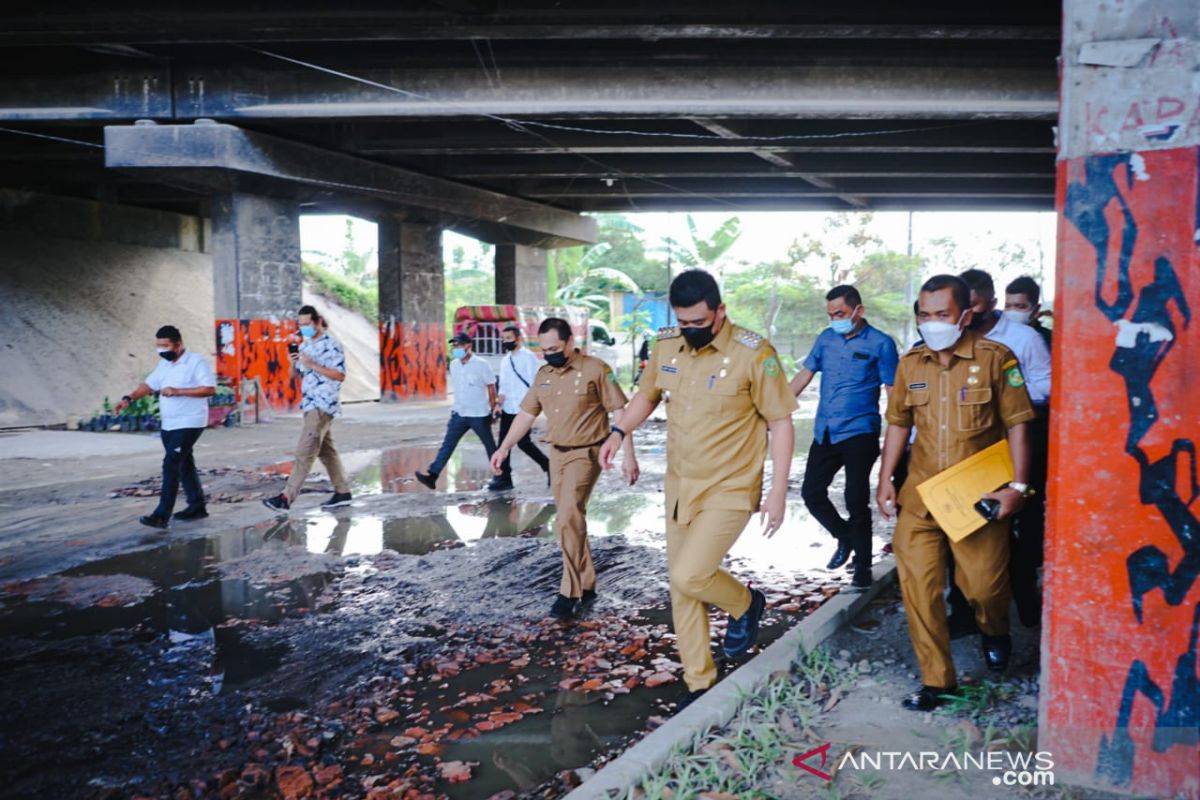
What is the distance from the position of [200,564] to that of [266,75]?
10.7m

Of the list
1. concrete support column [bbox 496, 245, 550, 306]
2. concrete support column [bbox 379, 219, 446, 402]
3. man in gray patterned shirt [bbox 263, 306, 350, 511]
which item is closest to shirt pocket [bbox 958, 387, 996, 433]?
man in gray patterned shirt [bbox 263, 306, 350, 511]

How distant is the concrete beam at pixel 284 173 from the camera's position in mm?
15539

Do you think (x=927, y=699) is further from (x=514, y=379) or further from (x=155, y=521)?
(x=514, y=379)

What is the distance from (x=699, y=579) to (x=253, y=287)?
15.7 m

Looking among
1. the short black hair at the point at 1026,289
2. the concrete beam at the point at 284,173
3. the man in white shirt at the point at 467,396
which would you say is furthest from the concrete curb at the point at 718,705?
the concrete beam at the point at 284,173

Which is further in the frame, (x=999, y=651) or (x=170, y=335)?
(x=170, y=335)

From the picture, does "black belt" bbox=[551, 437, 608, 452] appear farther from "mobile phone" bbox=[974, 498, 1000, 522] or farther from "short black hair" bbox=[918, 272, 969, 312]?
"mobile phone" bbox=[974, 498, 1000, 522]

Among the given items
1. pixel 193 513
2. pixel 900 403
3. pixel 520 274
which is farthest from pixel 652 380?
pixel 520 274

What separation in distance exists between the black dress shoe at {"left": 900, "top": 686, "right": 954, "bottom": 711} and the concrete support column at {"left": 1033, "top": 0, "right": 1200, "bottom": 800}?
2.59ft

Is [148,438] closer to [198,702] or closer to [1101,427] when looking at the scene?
[198,702]

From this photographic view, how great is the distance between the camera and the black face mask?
4.28 m

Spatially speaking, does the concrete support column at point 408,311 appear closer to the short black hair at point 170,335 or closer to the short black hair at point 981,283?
the short black hair at point 170,335

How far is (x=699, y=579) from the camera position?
13.5 ft

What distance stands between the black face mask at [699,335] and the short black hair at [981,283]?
1780mm
